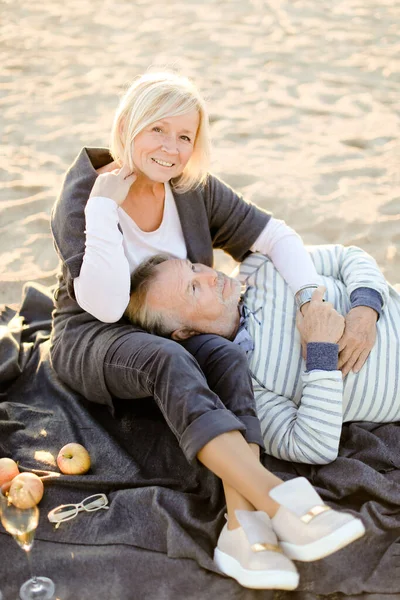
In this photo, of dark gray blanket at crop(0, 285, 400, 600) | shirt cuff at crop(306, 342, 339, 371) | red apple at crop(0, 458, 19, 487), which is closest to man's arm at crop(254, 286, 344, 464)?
shirt cuff at crop(306, 342, 339, 371)

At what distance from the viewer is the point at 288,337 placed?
3.07 metres

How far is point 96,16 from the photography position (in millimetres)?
9141

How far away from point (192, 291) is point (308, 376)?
0.58 m

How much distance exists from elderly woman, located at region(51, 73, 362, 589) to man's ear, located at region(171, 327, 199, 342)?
0.24 ft

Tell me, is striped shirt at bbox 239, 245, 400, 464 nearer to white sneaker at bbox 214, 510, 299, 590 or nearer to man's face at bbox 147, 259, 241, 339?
man's face at bbox 147, 259, 241, 339

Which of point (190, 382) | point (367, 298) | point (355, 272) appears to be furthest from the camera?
point (355, 272)

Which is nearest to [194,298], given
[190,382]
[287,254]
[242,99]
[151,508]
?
[190,382]

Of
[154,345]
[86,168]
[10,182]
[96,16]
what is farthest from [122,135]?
[96,16]

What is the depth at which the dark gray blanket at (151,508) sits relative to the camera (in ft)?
8.20

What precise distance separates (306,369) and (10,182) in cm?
338

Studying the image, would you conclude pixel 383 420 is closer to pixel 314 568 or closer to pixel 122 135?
pixel 314 568

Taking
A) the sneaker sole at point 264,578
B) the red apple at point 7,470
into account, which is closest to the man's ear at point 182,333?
the red apple at point 7,470

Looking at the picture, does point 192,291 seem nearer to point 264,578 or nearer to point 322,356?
point 322,356

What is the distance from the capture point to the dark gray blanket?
2498 millimetres
